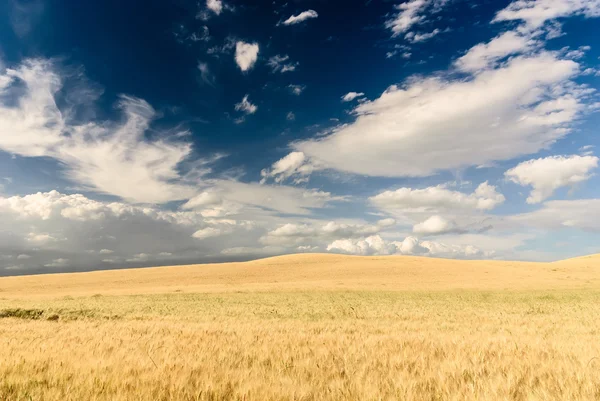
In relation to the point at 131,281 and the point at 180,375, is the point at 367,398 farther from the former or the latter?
the point at 131,281

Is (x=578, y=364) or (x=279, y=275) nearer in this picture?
(x=578, y=364)

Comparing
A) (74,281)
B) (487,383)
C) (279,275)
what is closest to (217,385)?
(487,383)

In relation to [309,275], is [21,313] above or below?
above

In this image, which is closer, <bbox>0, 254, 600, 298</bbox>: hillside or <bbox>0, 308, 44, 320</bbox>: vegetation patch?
<bbox>0, 308, 44, 320</bbox>: vegetation patch

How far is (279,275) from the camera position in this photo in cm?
6794

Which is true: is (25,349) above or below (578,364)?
above

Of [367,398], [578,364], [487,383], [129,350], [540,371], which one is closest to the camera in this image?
[367,398]

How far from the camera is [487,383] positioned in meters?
4.59

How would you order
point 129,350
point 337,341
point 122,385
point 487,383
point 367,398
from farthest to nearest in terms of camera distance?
point 337,341, point 129,350, point 487,383, point 122,385, point 367,398

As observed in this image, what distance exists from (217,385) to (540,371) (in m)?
4.47

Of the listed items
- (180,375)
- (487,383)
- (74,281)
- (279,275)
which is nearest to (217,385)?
(180,375)

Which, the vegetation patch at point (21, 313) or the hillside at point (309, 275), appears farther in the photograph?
the hillside at point (309, 275)

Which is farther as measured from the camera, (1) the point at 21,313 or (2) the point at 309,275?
(2) the point at 309,275

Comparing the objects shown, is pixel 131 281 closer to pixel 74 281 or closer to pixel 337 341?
pixel 74 281
